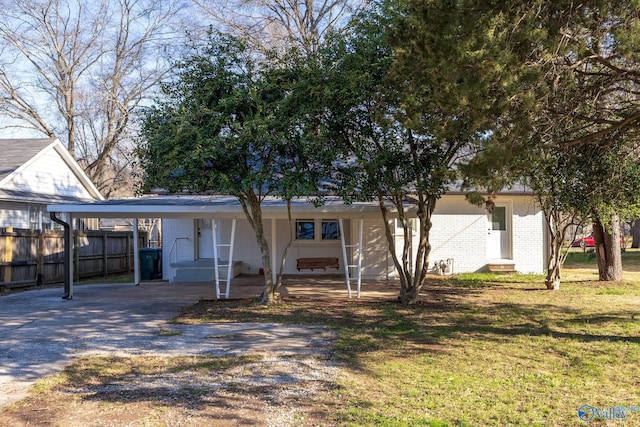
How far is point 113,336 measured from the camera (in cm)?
939

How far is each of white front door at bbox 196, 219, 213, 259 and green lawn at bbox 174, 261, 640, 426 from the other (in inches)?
247

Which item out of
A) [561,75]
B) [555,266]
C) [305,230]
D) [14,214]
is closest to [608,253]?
[555,266]

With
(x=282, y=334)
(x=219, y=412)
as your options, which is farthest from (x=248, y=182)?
(x=219, y=412)

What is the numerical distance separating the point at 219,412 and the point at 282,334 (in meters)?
3.85

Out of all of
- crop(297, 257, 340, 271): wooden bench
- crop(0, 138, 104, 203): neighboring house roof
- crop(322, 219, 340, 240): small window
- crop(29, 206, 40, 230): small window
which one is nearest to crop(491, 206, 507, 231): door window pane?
crop(322, 219, 340, 240): small window

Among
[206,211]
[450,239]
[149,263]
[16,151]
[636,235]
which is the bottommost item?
[149,263]

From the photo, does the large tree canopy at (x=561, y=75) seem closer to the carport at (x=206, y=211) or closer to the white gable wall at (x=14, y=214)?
the carport at (x=206, y=211)

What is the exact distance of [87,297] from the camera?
14.2m

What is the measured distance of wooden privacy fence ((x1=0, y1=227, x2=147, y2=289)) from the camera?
1611cm

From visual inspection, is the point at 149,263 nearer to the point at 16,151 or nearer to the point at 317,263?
the point at 317,263

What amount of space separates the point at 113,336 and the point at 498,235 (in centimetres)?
1366

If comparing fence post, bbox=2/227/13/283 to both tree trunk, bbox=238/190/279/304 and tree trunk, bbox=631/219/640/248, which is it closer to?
tree trunk, bbox=238/190/279/304

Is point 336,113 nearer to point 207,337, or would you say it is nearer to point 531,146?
point 531,146

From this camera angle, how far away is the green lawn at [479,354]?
570cm
